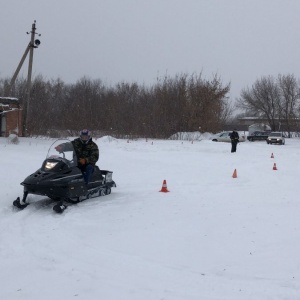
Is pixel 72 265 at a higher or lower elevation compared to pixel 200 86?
lower

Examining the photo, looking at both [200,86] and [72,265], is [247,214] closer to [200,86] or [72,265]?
[72,265]

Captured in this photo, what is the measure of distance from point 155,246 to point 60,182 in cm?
321

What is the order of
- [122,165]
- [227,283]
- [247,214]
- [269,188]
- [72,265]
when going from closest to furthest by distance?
[227,283] → [72,265] → [247,214] → [269,188] → [122,165]

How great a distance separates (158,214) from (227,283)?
11.6 ft

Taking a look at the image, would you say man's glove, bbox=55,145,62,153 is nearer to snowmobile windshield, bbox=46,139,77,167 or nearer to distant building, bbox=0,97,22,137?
snowmobile windshield, bbox=46,139,77,167

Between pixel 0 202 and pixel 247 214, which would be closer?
pixel 247 214

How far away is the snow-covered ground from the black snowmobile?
0.28 metres

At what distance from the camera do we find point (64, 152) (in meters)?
9.59

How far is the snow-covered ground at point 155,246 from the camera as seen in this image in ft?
15.6

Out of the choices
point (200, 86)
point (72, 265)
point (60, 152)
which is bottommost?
point (72, 265)

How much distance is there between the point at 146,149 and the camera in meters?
28.6

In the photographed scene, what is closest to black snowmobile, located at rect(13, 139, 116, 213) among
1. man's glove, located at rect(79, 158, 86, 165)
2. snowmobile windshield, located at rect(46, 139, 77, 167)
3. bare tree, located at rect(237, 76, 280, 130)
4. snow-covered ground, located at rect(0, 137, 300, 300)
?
snowmobile windshield, located at rect(46, 139, 77, 167)

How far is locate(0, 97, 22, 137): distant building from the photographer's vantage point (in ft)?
92.6

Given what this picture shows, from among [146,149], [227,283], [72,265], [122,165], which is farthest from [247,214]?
[146,149]
